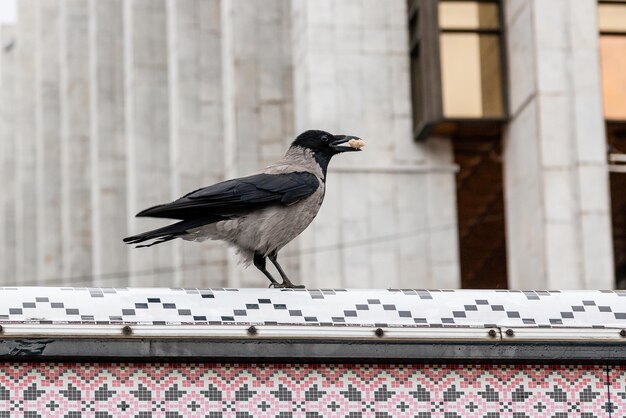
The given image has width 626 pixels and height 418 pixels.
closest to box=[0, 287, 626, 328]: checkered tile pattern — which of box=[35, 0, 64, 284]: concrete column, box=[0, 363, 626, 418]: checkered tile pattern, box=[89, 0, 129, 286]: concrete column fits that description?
box=[0, 363, 626, 418]: checkered tile pattern

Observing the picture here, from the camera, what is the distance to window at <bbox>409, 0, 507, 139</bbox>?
25688 mm

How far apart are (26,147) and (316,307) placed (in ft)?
174

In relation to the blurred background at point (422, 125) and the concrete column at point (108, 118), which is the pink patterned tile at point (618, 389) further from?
the concrete column at point (108, 118)

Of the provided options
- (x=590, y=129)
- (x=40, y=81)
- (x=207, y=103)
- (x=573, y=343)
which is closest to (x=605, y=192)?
(x=590, y=129)

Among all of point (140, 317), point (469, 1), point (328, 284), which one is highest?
point (469, 1)

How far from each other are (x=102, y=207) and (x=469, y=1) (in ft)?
58.9

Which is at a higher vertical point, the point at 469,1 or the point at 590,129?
the point at 469,1

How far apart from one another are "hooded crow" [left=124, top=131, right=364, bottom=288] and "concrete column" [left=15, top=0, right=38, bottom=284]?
157 feet

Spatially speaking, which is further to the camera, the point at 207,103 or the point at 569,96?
the point at 207,103

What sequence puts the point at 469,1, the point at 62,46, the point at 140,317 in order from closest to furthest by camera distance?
1. the point at 140,317
2. the point at 469,1
3. the point at 62,46

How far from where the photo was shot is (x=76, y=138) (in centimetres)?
4706

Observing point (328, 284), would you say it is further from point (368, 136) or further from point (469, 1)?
point (469, 1)

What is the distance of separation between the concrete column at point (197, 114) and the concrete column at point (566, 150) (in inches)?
394

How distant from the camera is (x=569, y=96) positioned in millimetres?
24375
